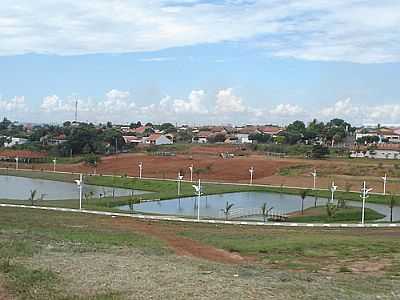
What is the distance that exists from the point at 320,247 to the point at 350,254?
1658mm

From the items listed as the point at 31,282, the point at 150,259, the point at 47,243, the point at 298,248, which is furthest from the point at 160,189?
the point at 31,282

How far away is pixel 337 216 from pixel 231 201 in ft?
45.6

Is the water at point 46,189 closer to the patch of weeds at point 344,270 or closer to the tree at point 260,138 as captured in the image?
the patch of weeds at point 344,270

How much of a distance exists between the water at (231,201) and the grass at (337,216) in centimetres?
119

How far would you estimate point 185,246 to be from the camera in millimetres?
22734

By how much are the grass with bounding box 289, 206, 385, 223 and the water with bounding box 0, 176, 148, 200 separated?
881 inches

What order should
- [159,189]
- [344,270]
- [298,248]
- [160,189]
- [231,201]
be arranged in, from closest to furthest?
[344,270] → [298,248] → [231,201] → [160,189] → [159,189]

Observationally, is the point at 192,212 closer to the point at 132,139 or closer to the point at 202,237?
the point at 202,237

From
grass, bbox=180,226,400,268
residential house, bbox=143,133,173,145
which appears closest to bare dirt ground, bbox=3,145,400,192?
residential house, bbox=143,133,173,145

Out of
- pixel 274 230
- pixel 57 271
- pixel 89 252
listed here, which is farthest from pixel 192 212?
pixel 57 271

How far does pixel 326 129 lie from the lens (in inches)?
5384

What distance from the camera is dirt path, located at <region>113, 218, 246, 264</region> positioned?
2042 cm

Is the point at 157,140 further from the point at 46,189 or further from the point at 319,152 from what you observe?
the point at 46,189

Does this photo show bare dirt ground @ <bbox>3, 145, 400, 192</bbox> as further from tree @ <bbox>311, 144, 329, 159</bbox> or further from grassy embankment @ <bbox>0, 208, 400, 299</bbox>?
grassy embankment @ <bbox>0, 208, 400, 299</bbox>
